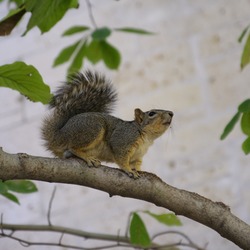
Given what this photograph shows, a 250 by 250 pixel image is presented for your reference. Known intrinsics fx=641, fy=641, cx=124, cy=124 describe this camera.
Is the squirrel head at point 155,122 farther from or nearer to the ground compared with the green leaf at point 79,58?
nearer to the ground

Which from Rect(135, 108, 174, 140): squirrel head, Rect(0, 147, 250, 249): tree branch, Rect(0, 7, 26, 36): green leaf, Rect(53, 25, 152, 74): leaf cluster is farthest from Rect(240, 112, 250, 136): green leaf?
Rect(53, 25, 152, 74): leaf cluster

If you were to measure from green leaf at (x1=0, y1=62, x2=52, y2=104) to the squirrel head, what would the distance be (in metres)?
0.37

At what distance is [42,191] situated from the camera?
219 cm

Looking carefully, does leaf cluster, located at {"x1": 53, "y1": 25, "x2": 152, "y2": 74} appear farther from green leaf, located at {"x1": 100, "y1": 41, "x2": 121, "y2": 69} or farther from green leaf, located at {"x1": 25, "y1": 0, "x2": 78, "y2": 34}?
green leaf, located at {"x1": 25, "y1": 0, "x2": 78, "y2": 34}

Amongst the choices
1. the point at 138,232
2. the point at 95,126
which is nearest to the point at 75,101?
the point at 95,126

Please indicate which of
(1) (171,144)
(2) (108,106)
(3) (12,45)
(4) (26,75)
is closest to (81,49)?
(2) (108,106)

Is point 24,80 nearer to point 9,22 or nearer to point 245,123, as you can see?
point 9,22

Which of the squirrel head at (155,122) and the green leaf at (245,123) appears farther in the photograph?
the squirrel head at (155,122)

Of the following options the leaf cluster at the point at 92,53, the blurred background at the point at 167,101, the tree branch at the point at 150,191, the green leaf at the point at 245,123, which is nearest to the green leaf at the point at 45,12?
the tree branch at the point at 150,191

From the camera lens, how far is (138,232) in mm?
1104

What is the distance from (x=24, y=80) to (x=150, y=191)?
23 centimetres

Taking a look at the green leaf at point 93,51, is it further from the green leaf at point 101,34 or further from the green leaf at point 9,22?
the green leaf at point 9,22

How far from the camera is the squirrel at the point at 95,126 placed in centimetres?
112

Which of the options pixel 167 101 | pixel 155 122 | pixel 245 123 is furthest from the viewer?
pixel 167 101
